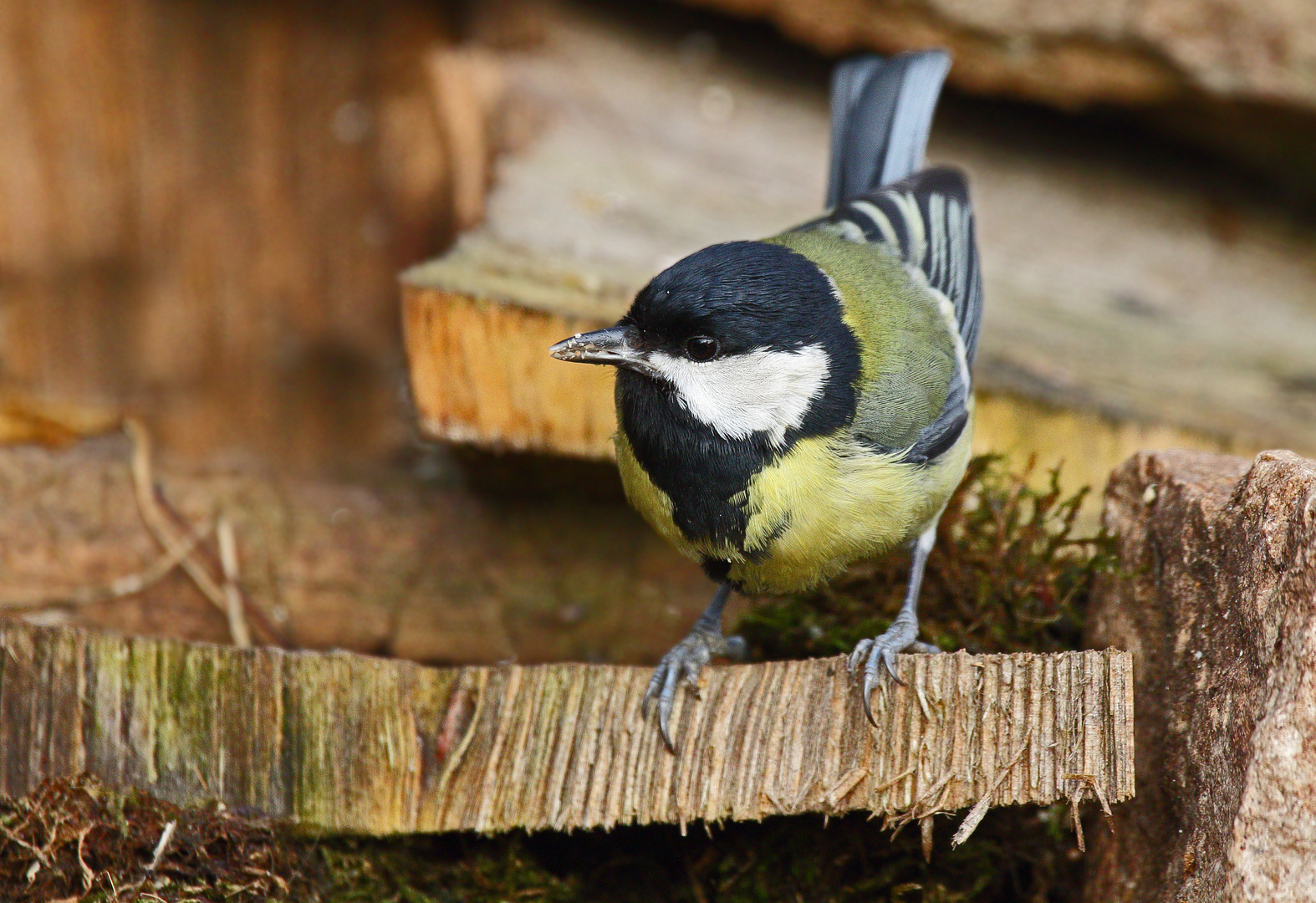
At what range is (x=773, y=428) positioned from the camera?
1.98 m

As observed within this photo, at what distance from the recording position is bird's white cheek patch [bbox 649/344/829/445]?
1963mm

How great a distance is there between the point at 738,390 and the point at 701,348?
3.5 inches

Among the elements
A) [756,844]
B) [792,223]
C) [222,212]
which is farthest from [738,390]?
[222,212]

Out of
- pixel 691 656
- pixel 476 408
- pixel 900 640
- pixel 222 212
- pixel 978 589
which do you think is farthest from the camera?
pixel 222 212

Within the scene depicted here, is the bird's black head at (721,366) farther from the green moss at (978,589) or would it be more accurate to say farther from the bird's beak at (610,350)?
the green moss at (978,589)

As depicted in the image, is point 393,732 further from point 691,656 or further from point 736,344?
point 736,344

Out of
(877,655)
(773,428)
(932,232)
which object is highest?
(932,232)

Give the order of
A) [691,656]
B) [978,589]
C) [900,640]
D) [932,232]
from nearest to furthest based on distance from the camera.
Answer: [900,640]
[691,656]
[978,589]
[932,232]

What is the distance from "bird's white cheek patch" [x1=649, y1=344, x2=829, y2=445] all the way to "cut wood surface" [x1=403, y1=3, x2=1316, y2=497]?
1.84ft

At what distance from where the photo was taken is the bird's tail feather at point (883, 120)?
2.84 meters

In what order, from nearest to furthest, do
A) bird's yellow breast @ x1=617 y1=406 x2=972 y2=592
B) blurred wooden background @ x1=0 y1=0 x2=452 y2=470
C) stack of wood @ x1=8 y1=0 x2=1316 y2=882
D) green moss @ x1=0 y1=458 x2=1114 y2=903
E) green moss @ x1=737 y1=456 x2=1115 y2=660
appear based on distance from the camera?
green moss @ x1=0 y1=458 x2=1114 y2=903 → stack of wood @ x1=8 y1=0 x2=1316 y2=882 → bird's yellow breast @ x1=617 y1=406 x2=972 y2=592 → green moss @ x1=737 y1=456 x2=1115 y2=660 → blurred wooden background @ x1=0 y1=0 x2=452 y2=470

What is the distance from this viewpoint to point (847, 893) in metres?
1.93

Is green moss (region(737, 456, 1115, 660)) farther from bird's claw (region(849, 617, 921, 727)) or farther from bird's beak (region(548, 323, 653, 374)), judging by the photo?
bird's beak (region(548, 323, 653, 374))

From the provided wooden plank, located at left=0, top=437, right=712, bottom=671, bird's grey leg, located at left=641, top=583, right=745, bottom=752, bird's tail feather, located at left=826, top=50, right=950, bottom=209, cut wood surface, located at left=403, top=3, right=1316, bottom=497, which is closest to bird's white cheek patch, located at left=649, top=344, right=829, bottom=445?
bird's grey leg, located at left=641, top=583, right=745, bottom=752
